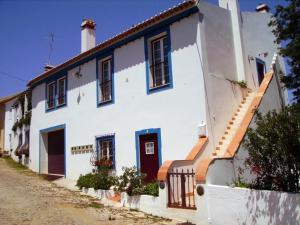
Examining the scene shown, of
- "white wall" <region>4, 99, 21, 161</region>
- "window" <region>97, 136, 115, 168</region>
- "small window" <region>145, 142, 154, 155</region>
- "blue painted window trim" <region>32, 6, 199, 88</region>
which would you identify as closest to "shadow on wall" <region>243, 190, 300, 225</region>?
"small window" <region>145, 142, 154, 155</region>

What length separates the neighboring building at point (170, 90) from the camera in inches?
447

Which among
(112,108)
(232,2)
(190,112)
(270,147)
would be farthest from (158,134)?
(232,2)

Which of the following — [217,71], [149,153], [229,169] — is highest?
[217,71]

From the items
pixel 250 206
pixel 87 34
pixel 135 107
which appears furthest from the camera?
pixel 87 34

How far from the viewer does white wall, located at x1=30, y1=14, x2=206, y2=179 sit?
1154cm

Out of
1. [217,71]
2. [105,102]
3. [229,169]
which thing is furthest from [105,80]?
[229,169]

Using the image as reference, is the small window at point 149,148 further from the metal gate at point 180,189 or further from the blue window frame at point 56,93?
the blue window frame at point 56,93

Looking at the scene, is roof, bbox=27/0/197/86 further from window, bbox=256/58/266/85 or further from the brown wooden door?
window, bbox=256/58/266/85

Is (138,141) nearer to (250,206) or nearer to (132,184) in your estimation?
(132,184)

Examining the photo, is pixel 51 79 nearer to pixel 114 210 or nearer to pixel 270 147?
pixel 114 210

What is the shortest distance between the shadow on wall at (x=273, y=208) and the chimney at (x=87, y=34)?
528 inches

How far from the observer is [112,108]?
14.6 m

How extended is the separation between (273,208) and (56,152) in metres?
14.9

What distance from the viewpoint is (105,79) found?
15484 millimetres
